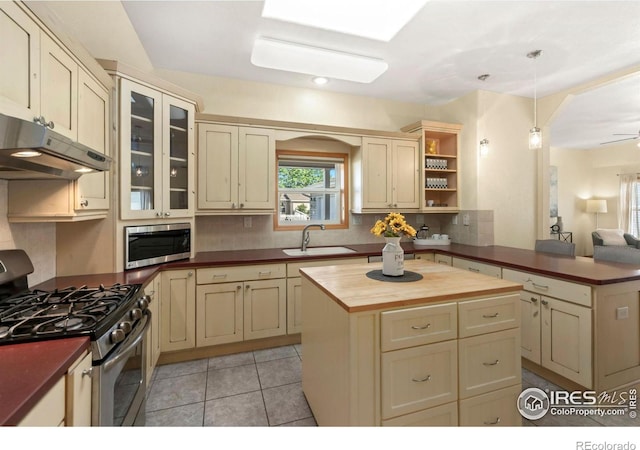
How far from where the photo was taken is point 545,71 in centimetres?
297

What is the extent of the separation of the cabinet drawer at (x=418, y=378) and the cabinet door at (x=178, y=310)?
1.81 meters

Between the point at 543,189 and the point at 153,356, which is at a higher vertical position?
the point at 543,189

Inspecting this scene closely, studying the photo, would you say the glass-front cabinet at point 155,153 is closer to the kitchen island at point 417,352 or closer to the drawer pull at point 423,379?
the kitchen island at point 417,352

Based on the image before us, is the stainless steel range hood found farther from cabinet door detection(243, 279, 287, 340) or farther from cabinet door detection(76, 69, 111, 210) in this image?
cabinet door detection(243, 279, 287, 340)

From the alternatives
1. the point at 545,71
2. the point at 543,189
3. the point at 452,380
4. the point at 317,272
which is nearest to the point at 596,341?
the point at 452,380

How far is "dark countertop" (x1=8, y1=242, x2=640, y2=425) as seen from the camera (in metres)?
0.78

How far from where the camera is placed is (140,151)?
7.39 ft

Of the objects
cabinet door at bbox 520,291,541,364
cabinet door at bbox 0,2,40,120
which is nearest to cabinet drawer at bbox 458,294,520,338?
cabinet door at bbox 520,291,541,364

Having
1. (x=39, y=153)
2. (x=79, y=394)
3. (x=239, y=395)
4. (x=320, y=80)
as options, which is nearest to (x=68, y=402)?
(x=79, y=394)

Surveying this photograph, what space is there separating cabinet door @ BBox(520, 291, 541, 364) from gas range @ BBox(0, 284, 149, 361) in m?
2.67

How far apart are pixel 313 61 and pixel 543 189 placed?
3267mm

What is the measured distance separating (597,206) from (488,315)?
8063 mm

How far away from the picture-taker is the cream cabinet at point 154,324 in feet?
6.86

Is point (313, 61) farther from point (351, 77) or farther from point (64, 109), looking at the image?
point (64, 109)
